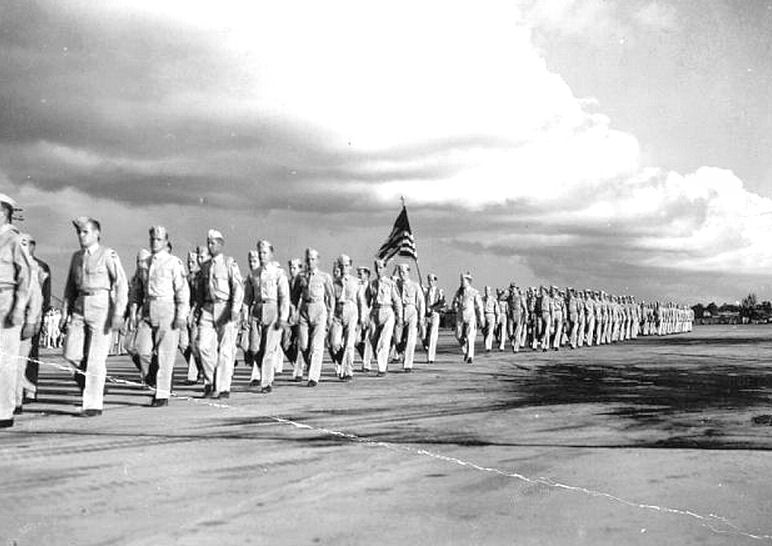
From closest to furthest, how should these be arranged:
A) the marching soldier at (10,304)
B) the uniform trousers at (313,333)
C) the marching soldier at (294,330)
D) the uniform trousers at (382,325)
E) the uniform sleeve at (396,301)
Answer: the marching soldier at (10,304)
the uniform trousers at (313,333)
the marching soldier at (294,330)
the uniform trousers at (382,325)
the uniform sleeve at (396,301)

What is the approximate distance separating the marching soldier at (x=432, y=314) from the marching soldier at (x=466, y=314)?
1.89 ft

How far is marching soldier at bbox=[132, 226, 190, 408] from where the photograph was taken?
993 centimetres

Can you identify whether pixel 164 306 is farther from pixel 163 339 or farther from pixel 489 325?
pixel 489 325

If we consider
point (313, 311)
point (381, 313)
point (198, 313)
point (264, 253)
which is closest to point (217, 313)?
point (198, 313)

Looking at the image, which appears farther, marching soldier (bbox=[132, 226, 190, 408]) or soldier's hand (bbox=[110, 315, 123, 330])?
marching soldier (bbox=[132, 226, 190, 408])

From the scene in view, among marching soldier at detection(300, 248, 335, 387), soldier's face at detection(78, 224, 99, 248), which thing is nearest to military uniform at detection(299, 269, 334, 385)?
marching soldier at detection(300, 248, 335, 387)

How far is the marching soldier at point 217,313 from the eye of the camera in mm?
10977

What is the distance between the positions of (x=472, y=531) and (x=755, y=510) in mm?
1639

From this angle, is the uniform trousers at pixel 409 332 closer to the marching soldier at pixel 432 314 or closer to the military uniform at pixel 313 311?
the marching soldier at pixel 432 314

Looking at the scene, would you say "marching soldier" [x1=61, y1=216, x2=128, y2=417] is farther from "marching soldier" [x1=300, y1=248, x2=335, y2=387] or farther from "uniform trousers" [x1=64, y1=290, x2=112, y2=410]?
"marching soldier" [x1=300, y1=248, x2=335, y2=387]

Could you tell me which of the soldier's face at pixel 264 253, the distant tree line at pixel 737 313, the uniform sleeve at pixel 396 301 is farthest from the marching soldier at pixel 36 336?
the distant tree line at pixel 737 313

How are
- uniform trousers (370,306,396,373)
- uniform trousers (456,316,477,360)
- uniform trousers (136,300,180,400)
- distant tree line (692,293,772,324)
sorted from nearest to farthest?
1. uniform trousers (136,300,180,400)
2. uniform trousers (370,306,396,373)
3. uniform trousers (456,316,477,360)
4. distant tree line (692,293,772,324)

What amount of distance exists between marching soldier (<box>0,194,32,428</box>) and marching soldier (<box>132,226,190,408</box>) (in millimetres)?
2078

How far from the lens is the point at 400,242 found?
27469 mm
